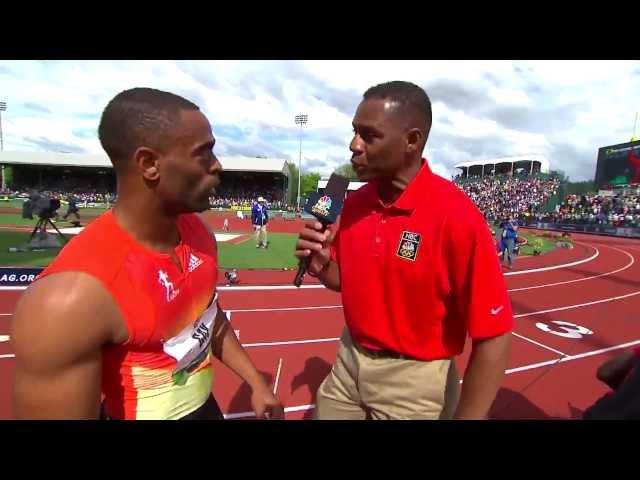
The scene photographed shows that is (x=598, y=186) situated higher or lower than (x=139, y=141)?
higher

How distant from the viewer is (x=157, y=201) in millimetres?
A: 1249

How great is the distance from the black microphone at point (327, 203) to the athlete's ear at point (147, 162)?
748 millimetres

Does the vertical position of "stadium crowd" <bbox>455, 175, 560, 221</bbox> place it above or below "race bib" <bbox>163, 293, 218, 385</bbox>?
above

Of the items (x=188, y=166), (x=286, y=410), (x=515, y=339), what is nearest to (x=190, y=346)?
(x=188, y=166)

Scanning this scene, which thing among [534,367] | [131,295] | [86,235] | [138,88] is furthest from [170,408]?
[534,367]

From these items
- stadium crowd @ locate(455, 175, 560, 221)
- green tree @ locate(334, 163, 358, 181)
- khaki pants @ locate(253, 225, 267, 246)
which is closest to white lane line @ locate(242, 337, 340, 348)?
green tree @ locate(334, 163, 358, 181)

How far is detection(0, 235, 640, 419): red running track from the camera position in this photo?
12.3 feet

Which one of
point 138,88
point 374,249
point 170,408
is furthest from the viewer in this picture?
point 374,249

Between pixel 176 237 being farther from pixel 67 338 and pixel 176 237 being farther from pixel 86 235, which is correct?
pixel 67 338

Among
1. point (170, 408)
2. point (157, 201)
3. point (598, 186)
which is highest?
point (598, 186)

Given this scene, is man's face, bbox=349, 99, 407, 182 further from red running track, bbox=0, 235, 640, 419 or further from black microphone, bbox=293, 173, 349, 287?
red running track, bbox=0, 235, 640, 419

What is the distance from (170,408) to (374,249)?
106 cm

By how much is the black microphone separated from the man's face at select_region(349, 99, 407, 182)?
242 mm

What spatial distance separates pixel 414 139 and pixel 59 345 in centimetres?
146
